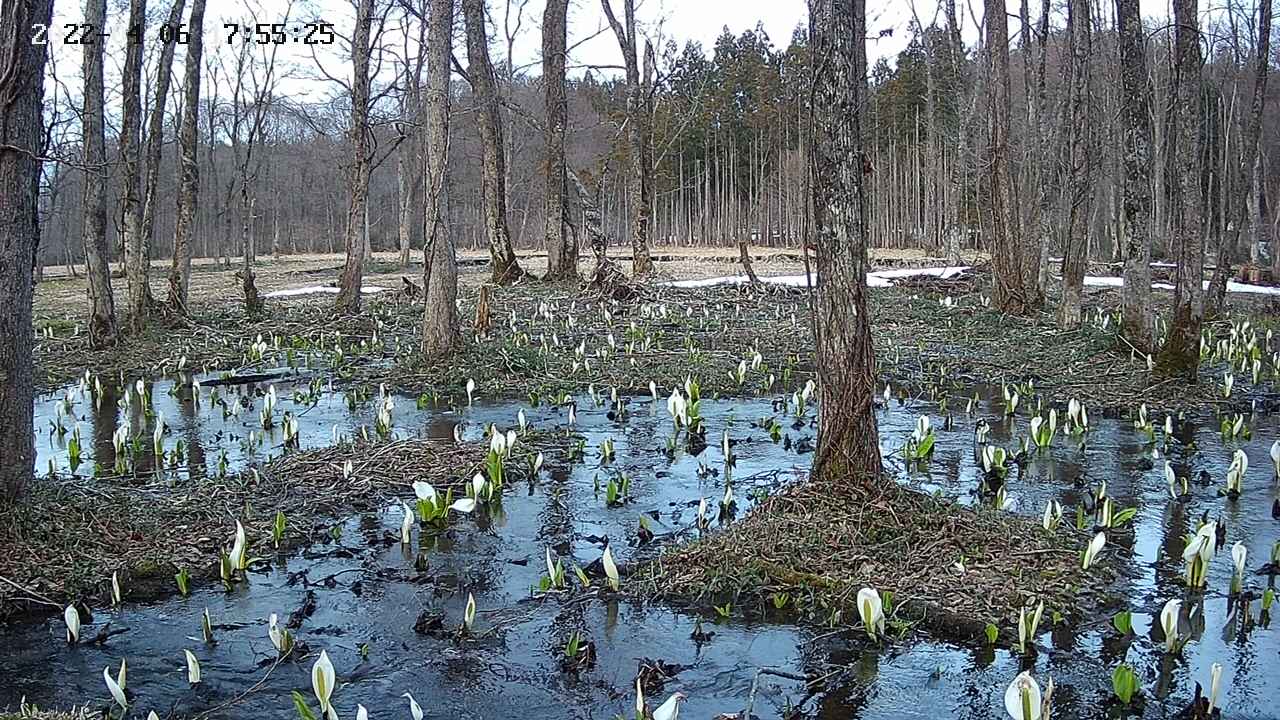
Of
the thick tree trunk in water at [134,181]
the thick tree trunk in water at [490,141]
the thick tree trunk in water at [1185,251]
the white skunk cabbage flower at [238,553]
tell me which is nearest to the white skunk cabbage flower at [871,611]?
the white skunk cabbage flower at [238,553]

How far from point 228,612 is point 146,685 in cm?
82

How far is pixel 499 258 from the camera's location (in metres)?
22.9

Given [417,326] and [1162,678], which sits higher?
[417,326]

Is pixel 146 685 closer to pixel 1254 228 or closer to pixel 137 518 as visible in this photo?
pixel 137 518

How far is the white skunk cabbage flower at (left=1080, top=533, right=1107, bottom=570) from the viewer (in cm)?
503

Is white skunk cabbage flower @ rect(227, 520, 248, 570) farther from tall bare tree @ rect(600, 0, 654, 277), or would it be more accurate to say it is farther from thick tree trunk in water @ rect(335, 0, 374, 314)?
tall bare tree @ rect(600, 0, 654, 277)

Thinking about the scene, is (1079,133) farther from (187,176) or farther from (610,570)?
(187,176)

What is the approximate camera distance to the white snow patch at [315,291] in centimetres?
2283

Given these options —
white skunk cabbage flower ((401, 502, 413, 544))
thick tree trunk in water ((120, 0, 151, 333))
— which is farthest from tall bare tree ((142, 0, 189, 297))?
white skunk cabbage flower ((401, 502, 413, 544))

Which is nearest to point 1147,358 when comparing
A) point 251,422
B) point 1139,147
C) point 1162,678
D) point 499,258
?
point 1139,147

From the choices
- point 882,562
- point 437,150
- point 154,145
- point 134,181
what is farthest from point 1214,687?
point 154,145

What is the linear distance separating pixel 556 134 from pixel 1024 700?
1935cm

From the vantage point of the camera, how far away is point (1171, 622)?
167 inches

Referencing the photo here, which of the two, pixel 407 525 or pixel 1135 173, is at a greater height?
pixel 1135 173
